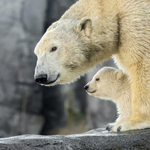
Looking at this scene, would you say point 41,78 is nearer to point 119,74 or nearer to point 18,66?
point 119,74

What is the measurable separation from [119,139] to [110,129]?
0.57 metres

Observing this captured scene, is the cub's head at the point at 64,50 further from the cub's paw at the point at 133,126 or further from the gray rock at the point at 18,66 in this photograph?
the gray rock at the point at 18,66

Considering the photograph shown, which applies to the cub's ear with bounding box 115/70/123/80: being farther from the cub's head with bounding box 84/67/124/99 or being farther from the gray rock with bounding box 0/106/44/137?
the gray rock with bounding box 0/106/44/137

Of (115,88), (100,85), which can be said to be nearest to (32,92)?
(100,85)

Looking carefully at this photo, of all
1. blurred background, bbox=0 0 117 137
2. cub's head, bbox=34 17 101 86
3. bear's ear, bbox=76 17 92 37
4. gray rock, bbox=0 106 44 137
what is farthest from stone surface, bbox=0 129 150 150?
gray rock, bbox=0 106 44 137

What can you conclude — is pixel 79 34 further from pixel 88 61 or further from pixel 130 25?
pixel 130 25

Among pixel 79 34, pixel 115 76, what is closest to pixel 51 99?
pixel 115 76

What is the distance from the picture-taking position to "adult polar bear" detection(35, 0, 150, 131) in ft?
9.41

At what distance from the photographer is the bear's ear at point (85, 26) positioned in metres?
3.06

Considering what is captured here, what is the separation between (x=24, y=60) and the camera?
7.78 meters

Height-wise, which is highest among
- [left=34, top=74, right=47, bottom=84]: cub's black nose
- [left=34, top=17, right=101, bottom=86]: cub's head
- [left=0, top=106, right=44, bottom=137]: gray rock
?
[left=34, top=17, right=101, bottom=86]: cub's head

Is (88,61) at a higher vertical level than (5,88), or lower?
higher

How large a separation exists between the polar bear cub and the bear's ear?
2.50 feet

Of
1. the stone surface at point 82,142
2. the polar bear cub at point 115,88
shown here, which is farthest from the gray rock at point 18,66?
the stone surface at point 82,142
